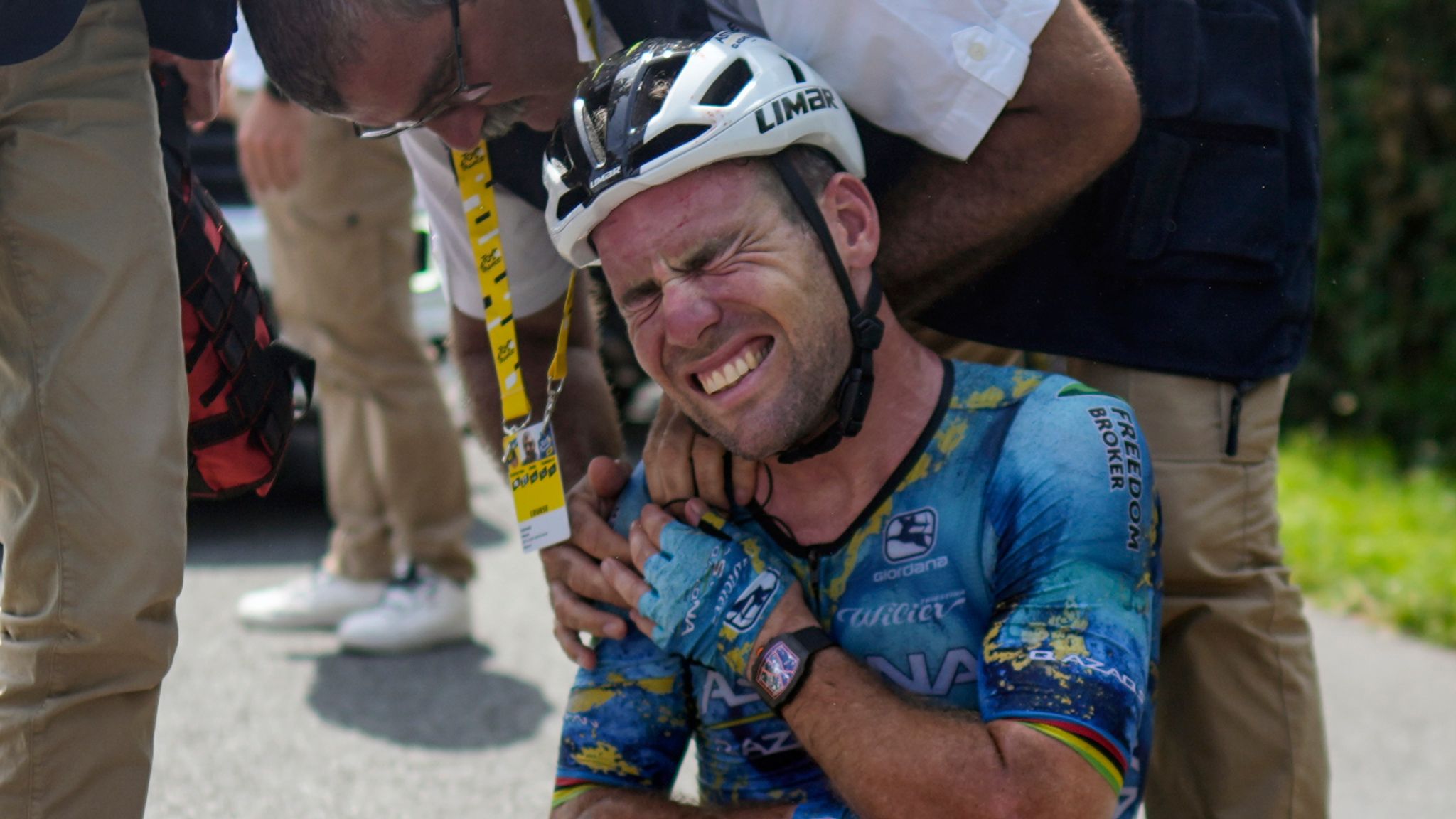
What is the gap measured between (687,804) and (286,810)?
1647 millimetres

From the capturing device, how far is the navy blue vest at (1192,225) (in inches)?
107

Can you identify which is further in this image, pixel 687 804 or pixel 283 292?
pixel 283 292

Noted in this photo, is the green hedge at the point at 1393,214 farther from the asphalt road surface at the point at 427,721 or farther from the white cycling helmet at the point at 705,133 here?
the white cycling helmet at the point at 705,133

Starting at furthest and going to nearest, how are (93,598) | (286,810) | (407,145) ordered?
(286,810), (407,145), (93,598)

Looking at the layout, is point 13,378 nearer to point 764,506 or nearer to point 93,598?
point 93,598

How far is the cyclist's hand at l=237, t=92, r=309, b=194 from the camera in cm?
484

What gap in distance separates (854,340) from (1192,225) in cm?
67

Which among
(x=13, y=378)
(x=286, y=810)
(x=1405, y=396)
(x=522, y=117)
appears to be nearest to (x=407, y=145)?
(x=522, y=117)

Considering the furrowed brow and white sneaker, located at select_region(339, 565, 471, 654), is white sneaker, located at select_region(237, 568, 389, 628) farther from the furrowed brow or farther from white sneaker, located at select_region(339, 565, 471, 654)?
the furrowed brow

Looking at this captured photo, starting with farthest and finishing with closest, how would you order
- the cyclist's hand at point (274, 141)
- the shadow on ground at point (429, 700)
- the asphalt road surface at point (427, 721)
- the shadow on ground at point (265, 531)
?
the shadow on ground at point (265, 531) → the cyclist's hand at point (274, 141) → the shadow on ground at point (429, 700) → the asphalt road surface at point (427, 721)

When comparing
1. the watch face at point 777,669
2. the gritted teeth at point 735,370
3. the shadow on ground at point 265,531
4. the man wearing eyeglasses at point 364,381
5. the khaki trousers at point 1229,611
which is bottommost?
the shadow on ground at point 265,531

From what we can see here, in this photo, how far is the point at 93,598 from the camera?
236 centimetres

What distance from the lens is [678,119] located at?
237 centimetres

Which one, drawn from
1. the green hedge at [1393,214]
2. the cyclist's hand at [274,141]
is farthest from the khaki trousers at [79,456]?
the green hedge at [1393,214]
